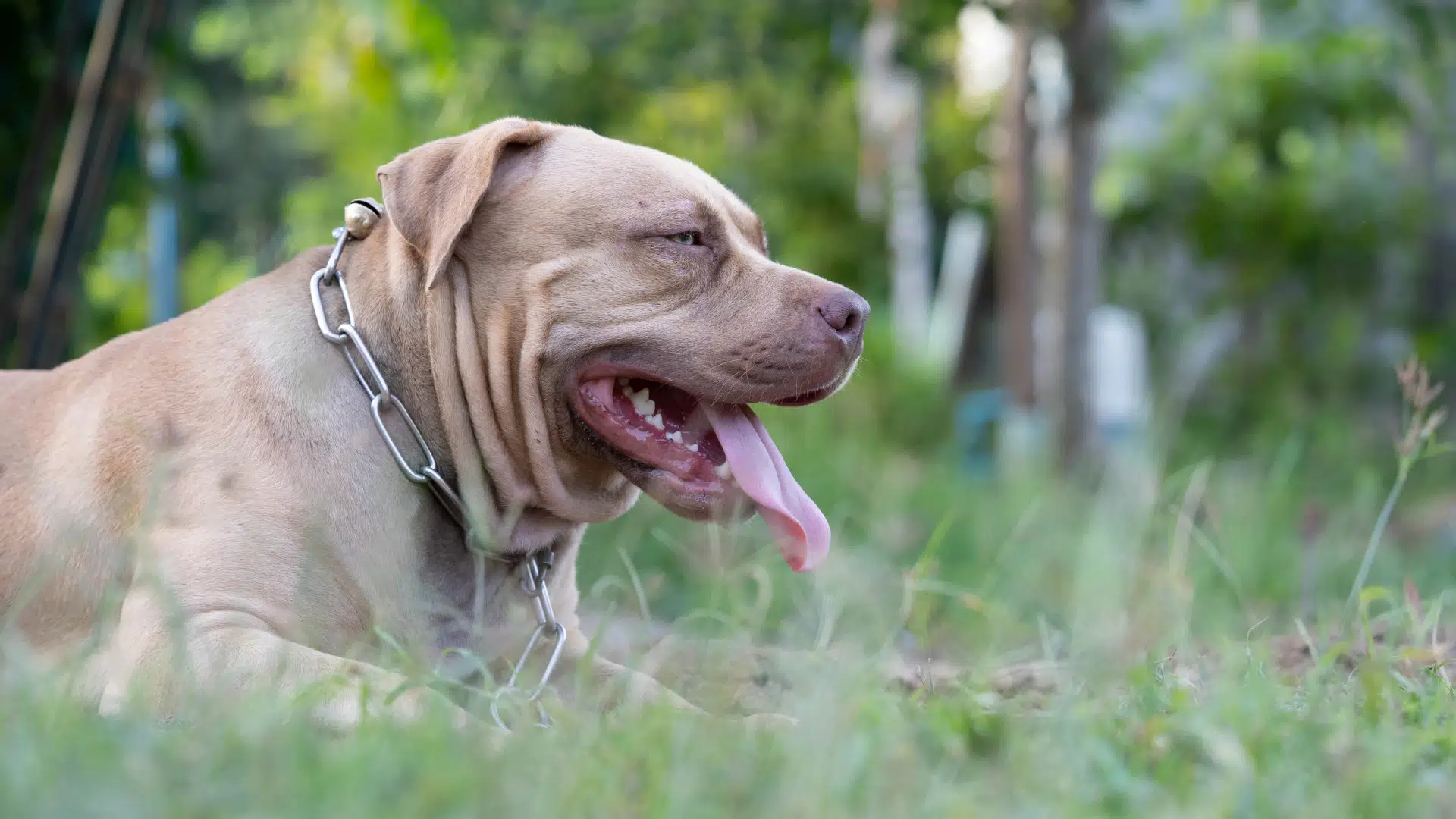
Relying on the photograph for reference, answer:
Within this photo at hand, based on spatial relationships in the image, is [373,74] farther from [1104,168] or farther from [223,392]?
[1104,168]

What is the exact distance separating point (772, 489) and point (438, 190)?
96 cm

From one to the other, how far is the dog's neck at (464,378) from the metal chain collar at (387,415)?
0.04m

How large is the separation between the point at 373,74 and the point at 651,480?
3.78m

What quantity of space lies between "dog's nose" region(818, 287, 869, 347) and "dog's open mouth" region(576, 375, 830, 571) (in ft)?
0.55

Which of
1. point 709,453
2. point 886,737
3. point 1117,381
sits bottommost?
point 1117,381

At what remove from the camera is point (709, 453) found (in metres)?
3.13

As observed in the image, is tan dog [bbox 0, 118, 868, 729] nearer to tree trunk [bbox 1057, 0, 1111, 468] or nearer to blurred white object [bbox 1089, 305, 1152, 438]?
tree trunk [bbox 1057, 0, 1111, 468]

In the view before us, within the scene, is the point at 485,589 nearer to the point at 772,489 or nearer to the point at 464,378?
the point at 464,378

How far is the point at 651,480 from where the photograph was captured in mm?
2996

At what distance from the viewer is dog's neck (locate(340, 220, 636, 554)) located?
298cm

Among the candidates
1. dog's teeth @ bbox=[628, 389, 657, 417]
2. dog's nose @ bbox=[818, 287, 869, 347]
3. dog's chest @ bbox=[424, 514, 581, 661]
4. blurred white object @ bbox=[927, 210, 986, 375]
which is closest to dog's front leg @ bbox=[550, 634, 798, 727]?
dog's chest @ bbox=[424, 514, 581, 661]

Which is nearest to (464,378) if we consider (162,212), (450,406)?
(450,406)

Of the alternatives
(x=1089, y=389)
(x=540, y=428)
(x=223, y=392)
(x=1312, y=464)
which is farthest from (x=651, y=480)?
(x=1312, y=464)

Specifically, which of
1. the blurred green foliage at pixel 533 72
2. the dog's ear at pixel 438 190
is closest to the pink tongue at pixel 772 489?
the dog's ear at pixel 438 190
